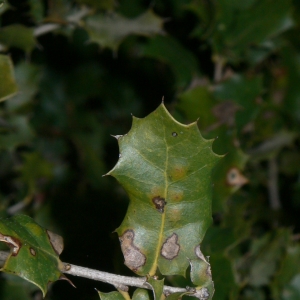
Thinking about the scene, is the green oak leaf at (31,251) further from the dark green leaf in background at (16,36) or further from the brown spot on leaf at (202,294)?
the dark green leaf in background at (16,36)

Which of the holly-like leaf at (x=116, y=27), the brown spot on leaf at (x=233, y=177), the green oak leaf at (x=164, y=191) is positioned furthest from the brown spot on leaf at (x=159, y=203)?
the holly-like leaf at (x=116, y=27)

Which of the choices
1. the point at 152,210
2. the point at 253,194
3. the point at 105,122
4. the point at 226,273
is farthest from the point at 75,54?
the point at 152,210

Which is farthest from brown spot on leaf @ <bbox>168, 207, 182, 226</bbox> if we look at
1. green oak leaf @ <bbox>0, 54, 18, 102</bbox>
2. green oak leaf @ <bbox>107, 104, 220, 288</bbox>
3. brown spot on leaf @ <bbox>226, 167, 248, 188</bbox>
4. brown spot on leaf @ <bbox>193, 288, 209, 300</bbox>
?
brown spot on leaf @ <bbox>226, 167, 248, 188</bbox>

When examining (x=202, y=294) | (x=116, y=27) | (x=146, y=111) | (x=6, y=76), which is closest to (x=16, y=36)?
(x=6, y=76)

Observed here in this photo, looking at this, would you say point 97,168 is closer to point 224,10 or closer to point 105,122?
point 105,122

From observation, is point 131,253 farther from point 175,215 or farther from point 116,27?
point 116,27

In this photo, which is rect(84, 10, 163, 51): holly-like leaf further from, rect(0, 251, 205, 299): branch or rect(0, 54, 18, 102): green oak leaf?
rect(0, 251, 205, 299): branch
